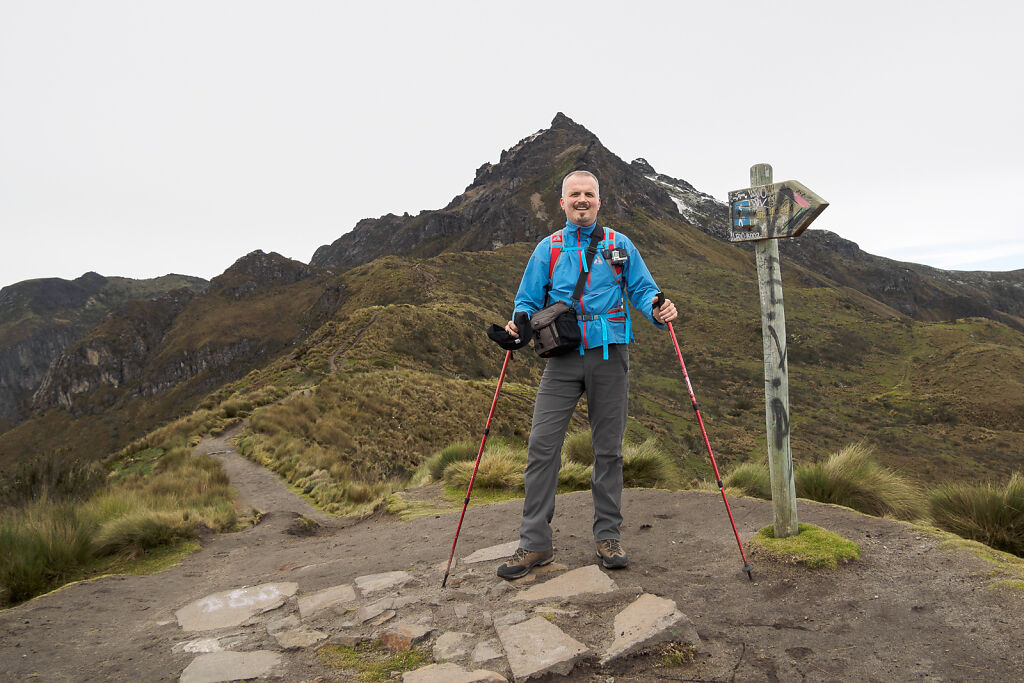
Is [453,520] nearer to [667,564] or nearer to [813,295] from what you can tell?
[667,564]

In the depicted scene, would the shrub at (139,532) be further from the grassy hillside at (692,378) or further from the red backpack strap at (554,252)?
the red backpack strap at (554,252)

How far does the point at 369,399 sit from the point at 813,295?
67874 mm

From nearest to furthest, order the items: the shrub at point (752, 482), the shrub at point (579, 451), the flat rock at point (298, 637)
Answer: the flat rock at point (298, 637), the shrub at point (752, 482), the shrub at point (579, 451)

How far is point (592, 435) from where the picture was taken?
3.76m

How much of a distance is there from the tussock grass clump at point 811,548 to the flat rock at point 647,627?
94cm

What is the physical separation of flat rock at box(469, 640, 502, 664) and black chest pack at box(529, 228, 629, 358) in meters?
1.68

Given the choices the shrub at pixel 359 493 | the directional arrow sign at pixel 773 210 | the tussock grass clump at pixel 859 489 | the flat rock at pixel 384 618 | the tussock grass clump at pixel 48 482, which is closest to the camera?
the flat rock at pixel 384 618

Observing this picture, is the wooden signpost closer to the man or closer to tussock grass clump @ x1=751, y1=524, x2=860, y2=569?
tussock grass clump @ x1=751, y1=524, x2=860, y2=569

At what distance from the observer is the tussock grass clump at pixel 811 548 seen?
3.29 m

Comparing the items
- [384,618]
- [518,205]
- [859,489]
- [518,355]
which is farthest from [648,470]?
[518,205]

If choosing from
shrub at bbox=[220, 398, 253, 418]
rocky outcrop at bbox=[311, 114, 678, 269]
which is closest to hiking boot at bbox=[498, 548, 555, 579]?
shrub at bbox=[220, 398, 253, 418]

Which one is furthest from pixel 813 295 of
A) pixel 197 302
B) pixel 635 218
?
pixel 197 302

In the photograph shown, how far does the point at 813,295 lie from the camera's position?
68188 mm

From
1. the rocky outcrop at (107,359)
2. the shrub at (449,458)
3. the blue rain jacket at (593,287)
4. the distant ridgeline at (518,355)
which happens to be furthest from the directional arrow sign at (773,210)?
the rocky outcrop at (107,359)
